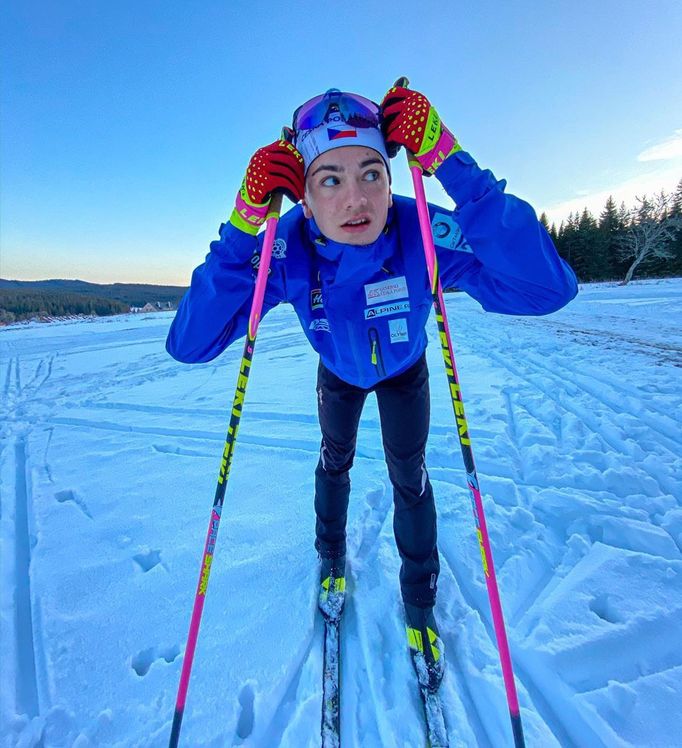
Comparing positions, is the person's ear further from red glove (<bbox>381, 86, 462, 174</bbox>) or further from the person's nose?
red glove (<bbox>381, 86, 462, 174</bbox>)

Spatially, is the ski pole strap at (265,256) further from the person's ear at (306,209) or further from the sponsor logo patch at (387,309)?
the sponsor logo patch at (387,309)

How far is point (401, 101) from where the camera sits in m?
1.52

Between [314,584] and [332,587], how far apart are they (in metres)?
0.13

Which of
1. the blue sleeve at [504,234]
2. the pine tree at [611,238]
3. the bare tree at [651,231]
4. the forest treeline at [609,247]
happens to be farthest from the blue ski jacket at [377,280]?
the pine tree at [611,238]

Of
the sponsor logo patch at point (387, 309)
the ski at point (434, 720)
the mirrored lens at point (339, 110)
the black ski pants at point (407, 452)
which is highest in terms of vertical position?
the mirrored lens at point (339, 110)

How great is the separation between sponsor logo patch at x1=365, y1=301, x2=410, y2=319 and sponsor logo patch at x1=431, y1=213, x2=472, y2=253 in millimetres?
298

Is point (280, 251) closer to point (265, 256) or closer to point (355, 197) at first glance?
point (265, 256)

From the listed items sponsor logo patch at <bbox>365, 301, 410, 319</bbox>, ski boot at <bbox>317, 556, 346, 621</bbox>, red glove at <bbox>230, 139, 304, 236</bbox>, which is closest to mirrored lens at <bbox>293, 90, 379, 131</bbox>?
red glove at <bbox>230, 139, 304, 236</bbox>

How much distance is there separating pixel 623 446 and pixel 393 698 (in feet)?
10.6

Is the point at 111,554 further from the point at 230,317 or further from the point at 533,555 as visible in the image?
the point at 533,555

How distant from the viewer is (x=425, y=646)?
173cm

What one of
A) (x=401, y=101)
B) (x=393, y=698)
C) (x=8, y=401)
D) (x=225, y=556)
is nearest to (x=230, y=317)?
(x=401, y=101)

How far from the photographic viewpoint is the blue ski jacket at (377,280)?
142 centimetres

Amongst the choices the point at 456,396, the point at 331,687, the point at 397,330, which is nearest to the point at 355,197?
the point at 397,330
